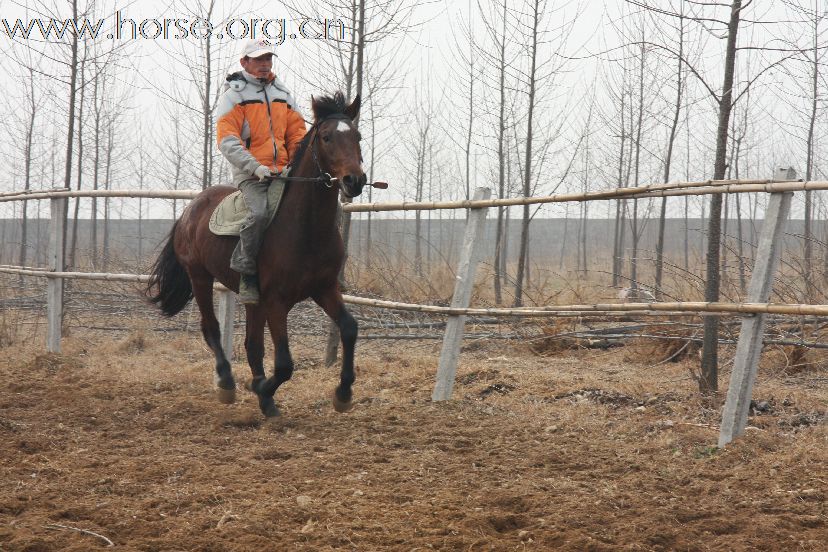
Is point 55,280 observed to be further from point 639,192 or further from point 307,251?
point 639,192

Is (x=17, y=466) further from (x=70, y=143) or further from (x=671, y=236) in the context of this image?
(x=671, y=236)

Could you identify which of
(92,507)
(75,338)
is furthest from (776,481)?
(75,338)

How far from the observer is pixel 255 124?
19.1ft

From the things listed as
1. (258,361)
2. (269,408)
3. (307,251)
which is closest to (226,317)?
(258,361)

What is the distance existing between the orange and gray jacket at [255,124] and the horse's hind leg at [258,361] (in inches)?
37.7

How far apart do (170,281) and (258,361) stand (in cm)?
161

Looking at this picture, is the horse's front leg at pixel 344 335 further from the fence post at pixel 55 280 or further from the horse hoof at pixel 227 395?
the fence post at pixel 55 280

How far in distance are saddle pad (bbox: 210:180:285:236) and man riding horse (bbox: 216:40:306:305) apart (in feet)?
0.19

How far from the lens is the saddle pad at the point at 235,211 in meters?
5.36

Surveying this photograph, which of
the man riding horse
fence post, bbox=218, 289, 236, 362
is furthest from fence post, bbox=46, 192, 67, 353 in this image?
the man riding horse

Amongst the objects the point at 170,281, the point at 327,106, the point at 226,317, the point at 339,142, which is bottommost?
the point at 226,317

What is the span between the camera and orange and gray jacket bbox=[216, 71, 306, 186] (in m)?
Result: 5.55

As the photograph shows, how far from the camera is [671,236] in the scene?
40906 mm

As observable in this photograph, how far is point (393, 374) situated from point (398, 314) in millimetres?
1970
